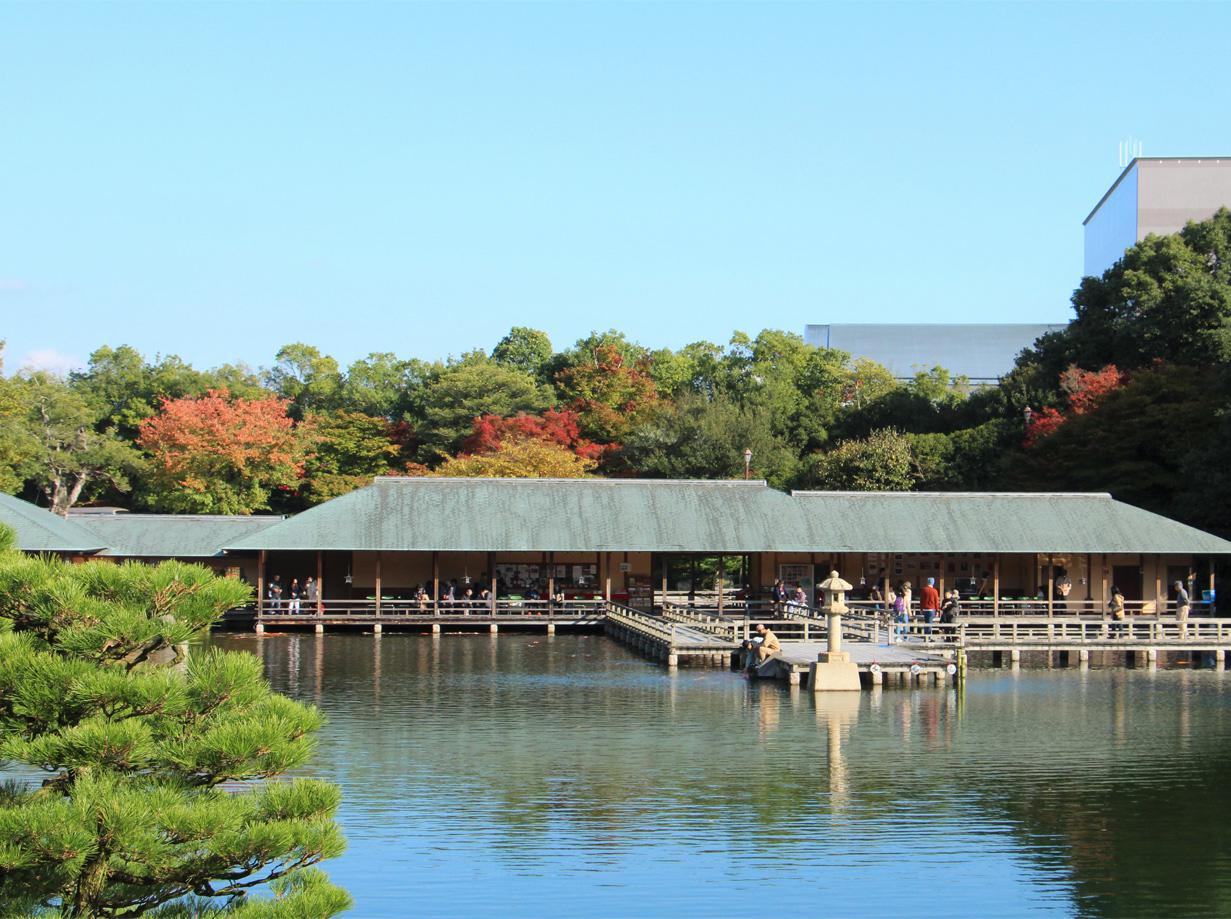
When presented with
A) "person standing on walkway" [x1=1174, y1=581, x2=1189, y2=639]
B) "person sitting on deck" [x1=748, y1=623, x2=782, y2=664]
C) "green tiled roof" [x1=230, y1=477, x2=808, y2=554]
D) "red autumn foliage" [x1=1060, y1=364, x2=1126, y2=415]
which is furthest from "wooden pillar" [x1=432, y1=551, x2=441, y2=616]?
"red autumn foliage" [x1=1060, y1=364, x2=1126, y2=415]

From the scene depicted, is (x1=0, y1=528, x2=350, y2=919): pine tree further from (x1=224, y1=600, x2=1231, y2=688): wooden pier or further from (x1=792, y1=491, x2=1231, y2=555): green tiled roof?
(x1=792, y1=491, x2=1231, y2=555): green tiled roof

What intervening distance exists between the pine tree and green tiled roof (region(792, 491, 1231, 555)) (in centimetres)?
3235

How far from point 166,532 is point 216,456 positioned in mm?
7789

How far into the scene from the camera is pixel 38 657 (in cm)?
818

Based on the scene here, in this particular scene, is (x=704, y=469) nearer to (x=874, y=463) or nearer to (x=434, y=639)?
(x=874, y=463)

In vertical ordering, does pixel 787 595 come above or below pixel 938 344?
below

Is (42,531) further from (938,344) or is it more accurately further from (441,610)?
(938,344)

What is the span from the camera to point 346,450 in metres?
59.8

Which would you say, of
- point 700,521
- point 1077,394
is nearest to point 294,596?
point 700,521

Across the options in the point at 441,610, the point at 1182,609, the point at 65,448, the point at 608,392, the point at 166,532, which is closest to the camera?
the point at 1182,609

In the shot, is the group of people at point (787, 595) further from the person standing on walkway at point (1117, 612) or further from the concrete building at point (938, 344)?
the concrete building at point (938, 344)

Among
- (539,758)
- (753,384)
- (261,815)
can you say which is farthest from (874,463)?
(261,815)

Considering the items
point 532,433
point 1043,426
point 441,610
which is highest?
point 532,433

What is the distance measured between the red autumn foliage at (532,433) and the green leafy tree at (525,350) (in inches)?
490
